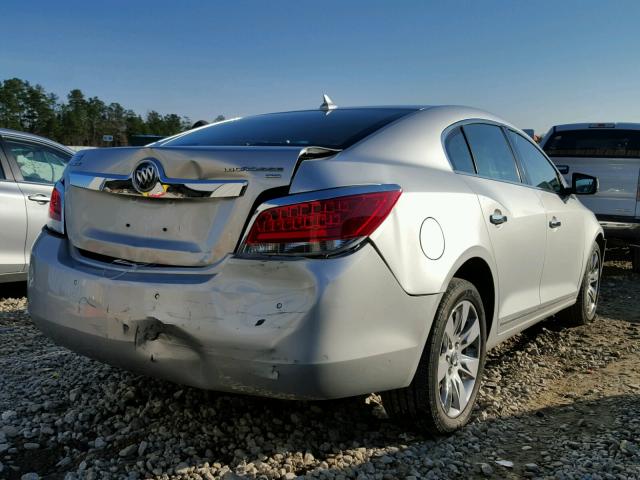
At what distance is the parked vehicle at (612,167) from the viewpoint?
24.2 ft

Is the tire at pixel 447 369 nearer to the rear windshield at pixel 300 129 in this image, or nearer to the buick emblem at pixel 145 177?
the rear windshield at pixel 300 129

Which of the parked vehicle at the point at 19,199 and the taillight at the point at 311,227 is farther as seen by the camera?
the parked vehicle at the point at 19,199

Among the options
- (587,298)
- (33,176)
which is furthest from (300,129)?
(33,176)

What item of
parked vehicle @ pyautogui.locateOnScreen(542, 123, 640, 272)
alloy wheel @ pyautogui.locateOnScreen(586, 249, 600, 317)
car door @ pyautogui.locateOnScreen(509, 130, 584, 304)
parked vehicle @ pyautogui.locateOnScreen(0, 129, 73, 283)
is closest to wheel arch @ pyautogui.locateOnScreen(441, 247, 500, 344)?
car door @ pyautogui.locateOnScreen(509, 130, 584, 304)

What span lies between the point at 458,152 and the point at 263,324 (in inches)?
61.8

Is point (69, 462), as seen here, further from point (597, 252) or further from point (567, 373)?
point (597, 252)

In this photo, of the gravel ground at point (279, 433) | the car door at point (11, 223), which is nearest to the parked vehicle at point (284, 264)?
the gravel ground at point (279, 433)

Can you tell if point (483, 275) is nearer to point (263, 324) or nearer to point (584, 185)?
point (263, 324)

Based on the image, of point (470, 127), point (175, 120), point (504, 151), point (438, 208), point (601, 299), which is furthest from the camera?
point (175, 120)

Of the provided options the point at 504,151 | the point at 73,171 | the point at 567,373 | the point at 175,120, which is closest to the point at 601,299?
the point at 567,373

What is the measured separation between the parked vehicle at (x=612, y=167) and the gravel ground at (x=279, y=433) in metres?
4.02

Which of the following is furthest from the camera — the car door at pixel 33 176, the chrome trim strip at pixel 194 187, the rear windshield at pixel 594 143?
the rear windshield at pixel 594 143

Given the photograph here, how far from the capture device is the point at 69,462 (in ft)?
8.59

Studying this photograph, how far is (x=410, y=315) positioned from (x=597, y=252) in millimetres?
3453
